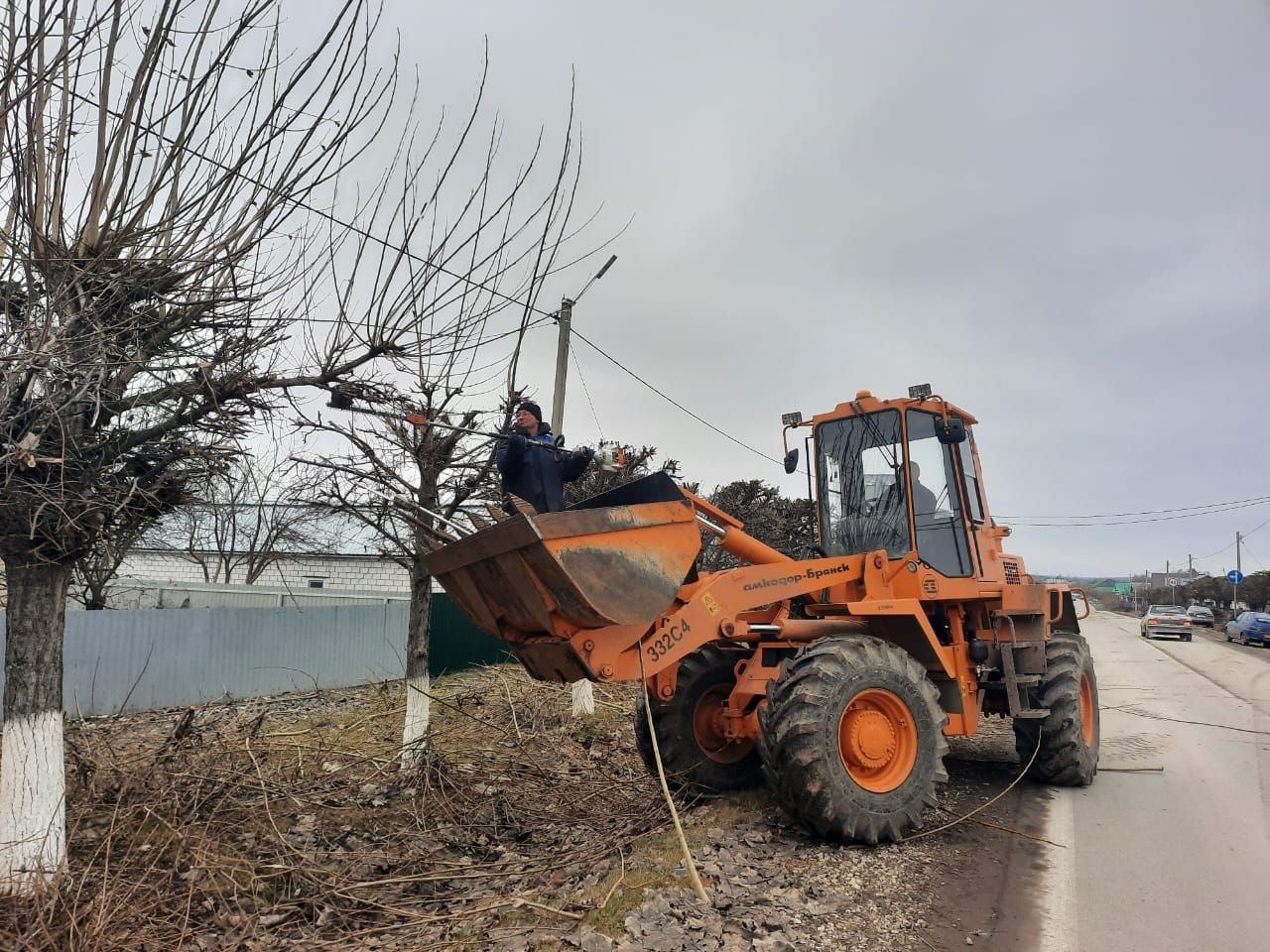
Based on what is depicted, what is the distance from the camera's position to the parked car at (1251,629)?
2944 cm

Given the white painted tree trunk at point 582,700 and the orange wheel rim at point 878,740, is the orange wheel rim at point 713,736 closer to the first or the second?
the orange wheel rim at point 878,740

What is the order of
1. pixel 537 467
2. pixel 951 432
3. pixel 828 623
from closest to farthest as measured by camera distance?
pixel 537 467, pixel 828 623, pixel 951 432

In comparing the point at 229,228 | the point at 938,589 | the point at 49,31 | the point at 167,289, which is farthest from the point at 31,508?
the point at 938,589

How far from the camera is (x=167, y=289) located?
457cm

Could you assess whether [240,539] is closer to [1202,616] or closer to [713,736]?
[713,736]

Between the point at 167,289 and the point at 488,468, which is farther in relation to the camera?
the point at 488,468

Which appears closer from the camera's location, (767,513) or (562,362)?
(562,362)

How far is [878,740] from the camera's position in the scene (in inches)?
223

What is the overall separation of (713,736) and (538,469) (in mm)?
2932

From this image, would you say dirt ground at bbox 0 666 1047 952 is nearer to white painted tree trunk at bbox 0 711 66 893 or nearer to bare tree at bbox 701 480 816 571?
white painted tree trunk at bbox 0 711 66 893

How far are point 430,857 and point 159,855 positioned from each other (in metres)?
1.54

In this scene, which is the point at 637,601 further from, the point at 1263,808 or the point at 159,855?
the point at 1263,808

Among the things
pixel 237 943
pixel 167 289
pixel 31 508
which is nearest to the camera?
pixel 237 943

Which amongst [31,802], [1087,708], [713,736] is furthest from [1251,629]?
[31,802]
